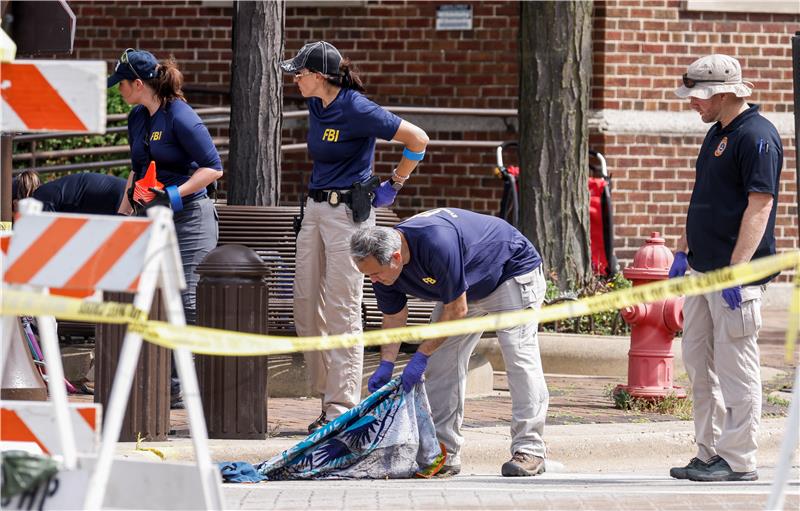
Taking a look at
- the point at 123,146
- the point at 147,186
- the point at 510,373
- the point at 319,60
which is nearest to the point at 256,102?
the point at 147,186

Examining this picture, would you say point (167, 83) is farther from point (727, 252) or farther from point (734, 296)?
point (734, 296)

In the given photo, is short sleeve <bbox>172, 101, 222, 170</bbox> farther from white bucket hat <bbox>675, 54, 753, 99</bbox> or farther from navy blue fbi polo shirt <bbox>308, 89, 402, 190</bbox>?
white bucket hat <bbox>675, 54, 753, 99</bbox>

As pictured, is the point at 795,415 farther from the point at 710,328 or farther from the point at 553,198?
the point at 553,198

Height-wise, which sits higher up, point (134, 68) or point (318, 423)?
point (134, 68)

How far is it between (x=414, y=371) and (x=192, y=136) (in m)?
2.17

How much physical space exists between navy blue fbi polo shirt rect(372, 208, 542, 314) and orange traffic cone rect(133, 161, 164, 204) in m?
1.81

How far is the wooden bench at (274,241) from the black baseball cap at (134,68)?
168 centimetres

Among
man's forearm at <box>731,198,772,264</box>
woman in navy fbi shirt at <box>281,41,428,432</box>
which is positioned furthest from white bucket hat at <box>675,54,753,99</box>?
woman in navy fbi shirt at <box>281,41,428,432</box>

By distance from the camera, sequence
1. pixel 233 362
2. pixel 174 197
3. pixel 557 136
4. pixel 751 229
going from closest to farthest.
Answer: pixel 751 229 < pixel 233 362 < pixel 174 197 < pixel 557 136

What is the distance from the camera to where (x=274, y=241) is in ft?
31.1

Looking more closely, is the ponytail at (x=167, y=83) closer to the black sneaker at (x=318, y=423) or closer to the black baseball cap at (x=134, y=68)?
the black baseball cap at (x=134, y=68)

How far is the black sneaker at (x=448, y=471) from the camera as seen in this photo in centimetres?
698

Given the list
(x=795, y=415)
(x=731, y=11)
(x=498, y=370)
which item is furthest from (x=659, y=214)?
(x=795, y=415)

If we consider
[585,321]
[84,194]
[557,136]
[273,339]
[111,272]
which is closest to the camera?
[111,272]
